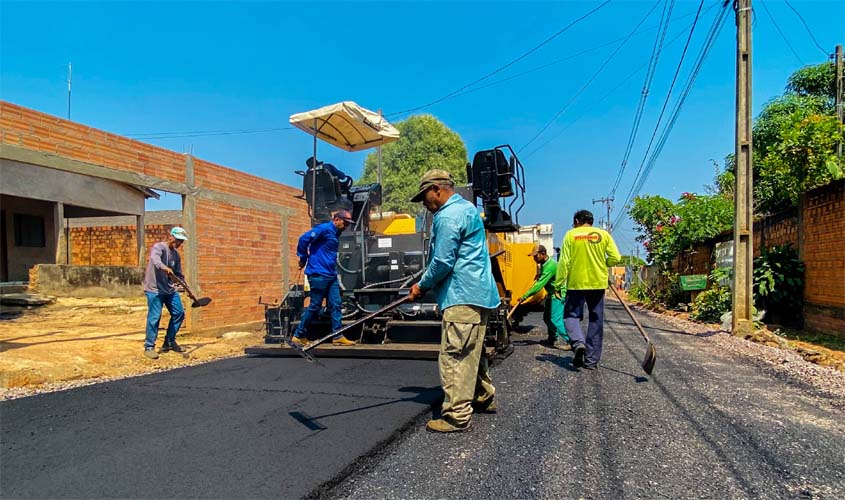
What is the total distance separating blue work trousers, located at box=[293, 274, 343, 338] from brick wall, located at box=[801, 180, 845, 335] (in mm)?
7014

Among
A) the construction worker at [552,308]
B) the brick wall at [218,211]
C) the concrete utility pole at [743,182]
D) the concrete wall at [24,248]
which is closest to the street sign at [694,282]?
the concrete utility pole at [743,182]

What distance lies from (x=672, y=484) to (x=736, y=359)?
4083 millimetres

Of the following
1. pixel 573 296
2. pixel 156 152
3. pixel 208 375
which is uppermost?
pixel 156 152

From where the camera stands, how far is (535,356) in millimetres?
5562

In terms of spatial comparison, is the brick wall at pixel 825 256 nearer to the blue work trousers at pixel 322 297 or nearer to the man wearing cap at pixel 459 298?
the man wearing cap at pixel 459 298

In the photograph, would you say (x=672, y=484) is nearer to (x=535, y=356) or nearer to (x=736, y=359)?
(x=535, y=356)

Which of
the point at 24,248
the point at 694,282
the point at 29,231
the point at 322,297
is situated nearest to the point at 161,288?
the point at 322,297

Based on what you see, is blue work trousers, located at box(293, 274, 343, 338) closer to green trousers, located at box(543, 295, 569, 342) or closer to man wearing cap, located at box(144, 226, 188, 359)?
man wearing cap, located at box(144, 226, 188, 359)

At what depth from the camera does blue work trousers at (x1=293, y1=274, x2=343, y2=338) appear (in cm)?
535

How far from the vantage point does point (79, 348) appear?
5777mm

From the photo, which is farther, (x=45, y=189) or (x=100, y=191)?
(x=100, y=191)

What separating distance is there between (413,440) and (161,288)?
431 cm

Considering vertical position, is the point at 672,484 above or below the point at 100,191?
below

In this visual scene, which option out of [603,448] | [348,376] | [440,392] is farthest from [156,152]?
[603,448]
